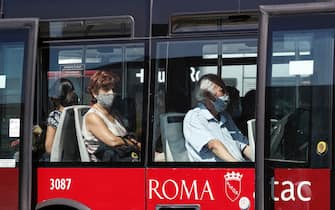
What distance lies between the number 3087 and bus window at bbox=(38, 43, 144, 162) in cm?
19

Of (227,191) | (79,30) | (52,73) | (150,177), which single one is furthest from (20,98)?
(227,191)

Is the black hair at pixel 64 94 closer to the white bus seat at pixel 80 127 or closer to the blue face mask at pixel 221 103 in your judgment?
the white bus seat at pixel 80 127

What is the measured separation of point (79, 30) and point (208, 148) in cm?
171

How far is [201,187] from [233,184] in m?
0.29

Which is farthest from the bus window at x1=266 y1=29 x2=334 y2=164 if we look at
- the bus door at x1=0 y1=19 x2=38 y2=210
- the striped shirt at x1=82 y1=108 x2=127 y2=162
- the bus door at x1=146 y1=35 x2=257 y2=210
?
the bus door at x1=0 y1=19 x2=38 y2=210

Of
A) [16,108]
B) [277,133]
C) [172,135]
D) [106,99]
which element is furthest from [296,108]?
[16,108]

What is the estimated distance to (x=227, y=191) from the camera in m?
6.30

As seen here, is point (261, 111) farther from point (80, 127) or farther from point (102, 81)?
point (80, 127)

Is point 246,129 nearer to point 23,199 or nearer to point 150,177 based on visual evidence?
point 150,177

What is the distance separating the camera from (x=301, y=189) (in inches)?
243

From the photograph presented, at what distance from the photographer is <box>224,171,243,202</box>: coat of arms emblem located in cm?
629

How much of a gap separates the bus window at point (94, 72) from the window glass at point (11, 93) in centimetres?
27

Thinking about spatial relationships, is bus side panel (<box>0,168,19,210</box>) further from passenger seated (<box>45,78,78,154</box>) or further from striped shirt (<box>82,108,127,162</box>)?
striped shirt (<box>82,108,127,162</box>)

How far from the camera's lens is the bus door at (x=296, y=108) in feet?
20.2
